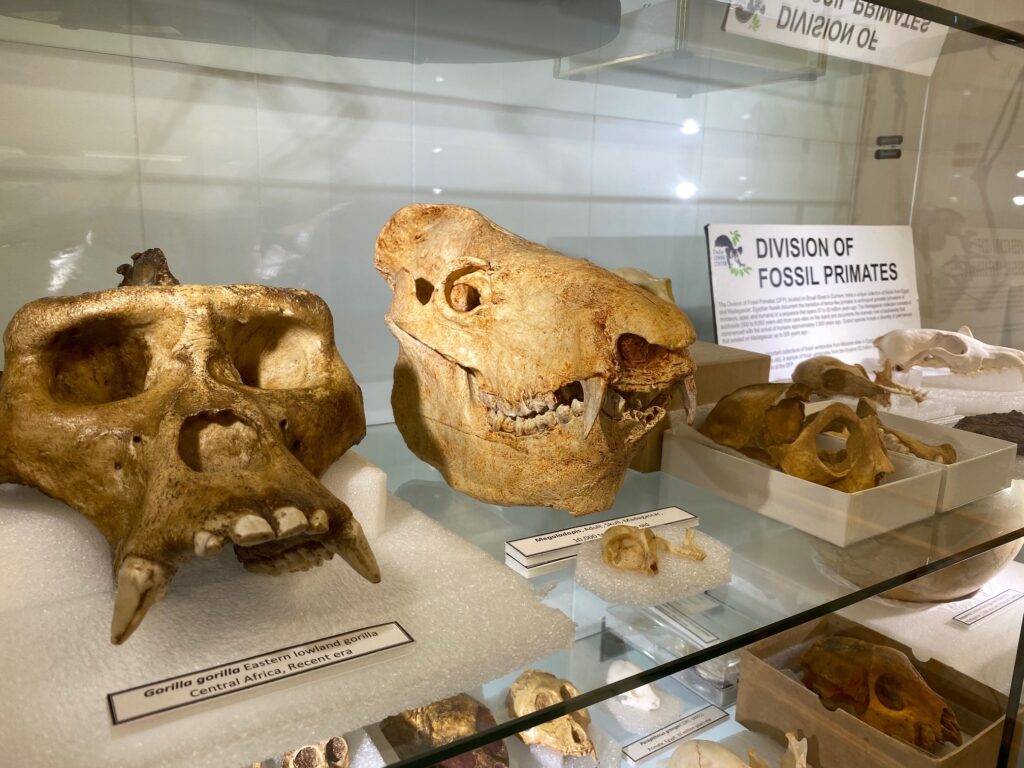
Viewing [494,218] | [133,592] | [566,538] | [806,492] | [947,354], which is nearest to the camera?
[133,592]

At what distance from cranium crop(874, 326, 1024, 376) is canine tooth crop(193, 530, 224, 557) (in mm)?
1435

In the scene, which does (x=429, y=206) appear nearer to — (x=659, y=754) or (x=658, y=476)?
(x=658, y=476)

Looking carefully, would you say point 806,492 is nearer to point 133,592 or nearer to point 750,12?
point 133,592

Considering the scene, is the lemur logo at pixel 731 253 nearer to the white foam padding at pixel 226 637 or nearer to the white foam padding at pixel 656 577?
the white foam padding at pixel 656 577

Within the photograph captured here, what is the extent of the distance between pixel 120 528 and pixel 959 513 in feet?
3.40

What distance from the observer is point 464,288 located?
0.95 meters

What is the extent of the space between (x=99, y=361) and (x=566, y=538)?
0.50m

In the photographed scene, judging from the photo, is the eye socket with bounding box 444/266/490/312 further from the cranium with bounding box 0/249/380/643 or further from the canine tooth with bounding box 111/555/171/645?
the canine tooth with bounding box 111/555/171/645

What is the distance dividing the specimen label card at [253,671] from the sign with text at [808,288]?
3.68ft

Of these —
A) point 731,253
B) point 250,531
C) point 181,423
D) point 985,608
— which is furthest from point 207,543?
point 731,253

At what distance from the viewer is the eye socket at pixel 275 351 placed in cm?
81

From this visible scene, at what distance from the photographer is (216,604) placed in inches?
26.8

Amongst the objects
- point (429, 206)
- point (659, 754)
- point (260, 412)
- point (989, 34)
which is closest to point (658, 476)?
point (659, 754)

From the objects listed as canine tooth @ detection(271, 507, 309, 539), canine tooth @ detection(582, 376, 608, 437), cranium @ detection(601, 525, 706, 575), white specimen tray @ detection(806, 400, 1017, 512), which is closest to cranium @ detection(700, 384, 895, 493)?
white specimen tray @ detection(806, 400, 1017, 512)
